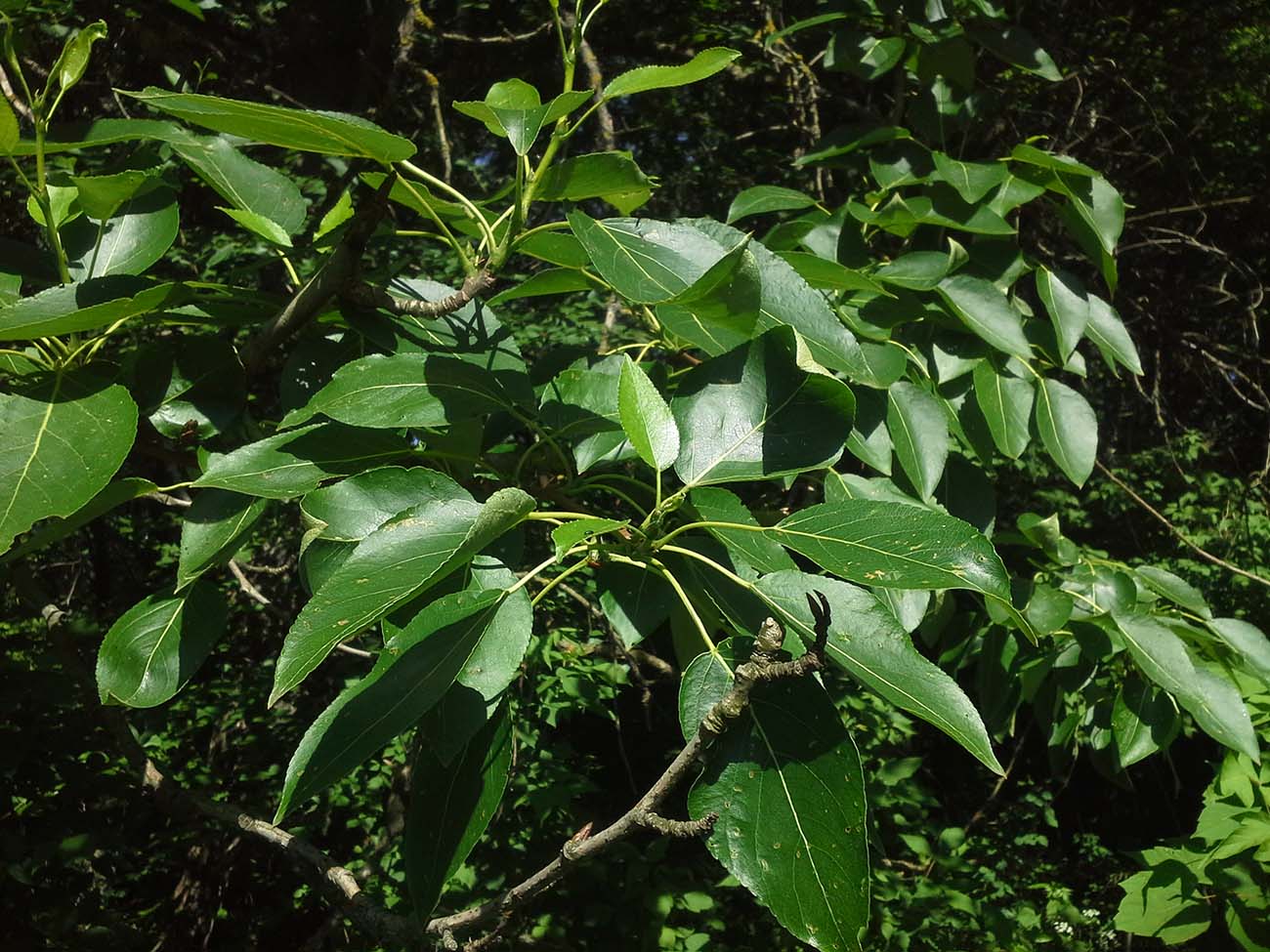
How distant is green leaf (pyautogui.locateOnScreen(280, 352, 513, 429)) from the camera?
2.13 feet

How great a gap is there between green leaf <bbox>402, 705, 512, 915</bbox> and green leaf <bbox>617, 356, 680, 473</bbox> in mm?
181

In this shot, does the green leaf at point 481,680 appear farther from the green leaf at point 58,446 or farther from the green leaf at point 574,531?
the green leaf at point 58,446

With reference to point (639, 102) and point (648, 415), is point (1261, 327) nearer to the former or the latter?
point (639, 102)

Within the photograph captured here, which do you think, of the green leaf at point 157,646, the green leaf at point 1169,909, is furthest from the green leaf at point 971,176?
the green leaf at point 1169,909

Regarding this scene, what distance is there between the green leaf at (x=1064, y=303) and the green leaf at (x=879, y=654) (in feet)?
2.55

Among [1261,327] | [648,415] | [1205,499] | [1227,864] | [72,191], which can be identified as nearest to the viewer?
[648,415]

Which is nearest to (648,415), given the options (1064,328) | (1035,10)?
(1064,328)

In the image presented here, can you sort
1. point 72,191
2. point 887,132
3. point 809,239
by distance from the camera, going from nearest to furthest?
1. point 72,191
2. point 809,239
3. point 887,132

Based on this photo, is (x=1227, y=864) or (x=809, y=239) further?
(x=1227, y=864)

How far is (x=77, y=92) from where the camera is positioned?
8.70 ft

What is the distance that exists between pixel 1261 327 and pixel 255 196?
4.23m

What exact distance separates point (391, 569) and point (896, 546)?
0.90ft

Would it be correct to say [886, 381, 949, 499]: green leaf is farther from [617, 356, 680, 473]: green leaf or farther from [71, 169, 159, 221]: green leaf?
[71, 169, 159, 221]: green leaf

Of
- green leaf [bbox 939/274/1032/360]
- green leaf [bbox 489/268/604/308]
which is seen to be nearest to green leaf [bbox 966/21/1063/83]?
green leaf [bbox 939/274/1032/360]
